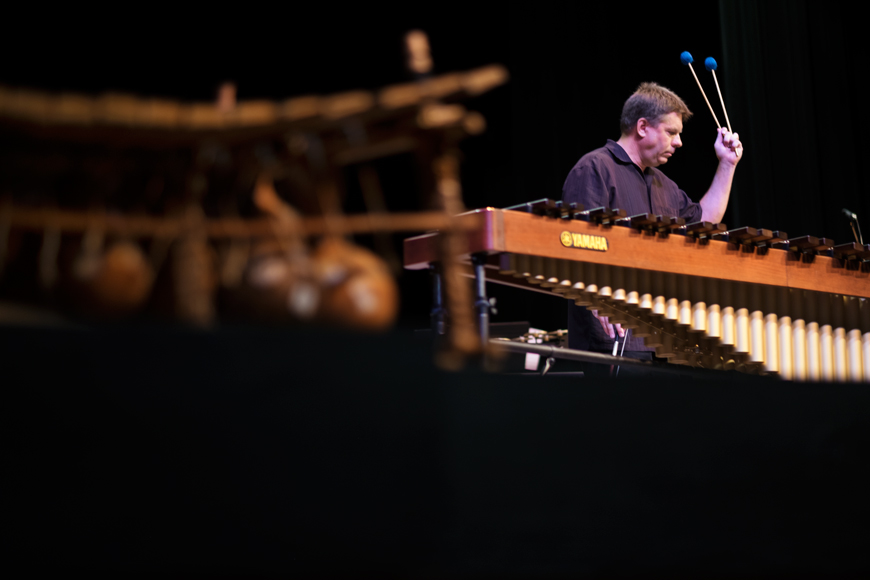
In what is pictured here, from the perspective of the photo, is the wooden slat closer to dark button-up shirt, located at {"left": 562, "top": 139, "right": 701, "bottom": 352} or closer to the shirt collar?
Result: dark button-up shirt, located at {"left": 562, "top": 139, "right": 701, "bottom": 352}

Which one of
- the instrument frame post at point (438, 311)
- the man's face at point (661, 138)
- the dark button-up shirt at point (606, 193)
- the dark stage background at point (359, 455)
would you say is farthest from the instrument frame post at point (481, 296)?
the man's face at point (661, 138)

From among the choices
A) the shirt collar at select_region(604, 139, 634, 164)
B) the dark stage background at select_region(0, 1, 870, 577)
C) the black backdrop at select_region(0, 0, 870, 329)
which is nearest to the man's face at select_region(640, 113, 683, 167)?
the shirt collar at select_region(604, 139, 634, 164)

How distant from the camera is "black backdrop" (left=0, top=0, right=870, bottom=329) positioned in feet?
14.5

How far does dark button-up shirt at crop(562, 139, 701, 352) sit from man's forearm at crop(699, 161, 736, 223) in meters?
0.05

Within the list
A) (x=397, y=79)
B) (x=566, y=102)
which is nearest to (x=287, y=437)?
(x=397, y=79)

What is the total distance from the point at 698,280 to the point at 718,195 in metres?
1.22

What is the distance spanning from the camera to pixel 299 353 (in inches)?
40.0

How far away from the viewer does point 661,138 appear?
368 cm

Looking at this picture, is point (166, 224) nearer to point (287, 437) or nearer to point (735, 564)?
point (287, 437)

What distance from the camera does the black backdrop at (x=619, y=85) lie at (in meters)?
4.42

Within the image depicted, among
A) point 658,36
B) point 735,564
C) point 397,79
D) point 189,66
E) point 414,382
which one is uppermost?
point 658,36

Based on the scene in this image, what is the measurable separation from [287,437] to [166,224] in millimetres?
359

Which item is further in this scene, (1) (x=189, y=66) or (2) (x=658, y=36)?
(2) (x=658, y=36)

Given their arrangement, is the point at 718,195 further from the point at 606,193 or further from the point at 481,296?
the point at 481,296
